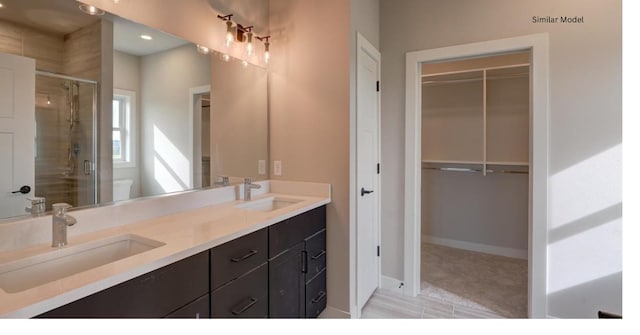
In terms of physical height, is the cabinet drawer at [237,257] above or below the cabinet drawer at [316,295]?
above

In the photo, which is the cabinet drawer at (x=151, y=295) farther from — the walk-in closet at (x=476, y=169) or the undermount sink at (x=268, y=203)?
the walk-in closet at (x=476, y=169)

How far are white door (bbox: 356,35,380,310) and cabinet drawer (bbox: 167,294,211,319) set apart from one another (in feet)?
4.20

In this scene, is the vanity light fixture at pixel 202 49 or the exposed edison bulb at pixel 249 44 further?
the exposed edison bulb at pixel 249 44

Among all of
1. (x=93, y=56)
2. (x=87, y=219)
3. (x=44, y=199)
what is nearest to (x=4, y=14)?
(x=93, y=56)

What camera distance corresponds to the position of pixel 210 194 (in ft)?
6.48

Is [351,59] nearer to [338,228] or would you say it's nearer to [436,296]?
[338,228]

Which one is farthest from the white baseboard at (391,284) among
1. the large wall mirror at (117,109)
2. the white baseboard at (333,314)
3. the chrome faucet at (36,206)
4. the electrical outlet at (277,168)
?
the chrome faucet at (36,206)

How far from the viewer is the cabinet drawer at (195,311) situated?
1096 millimetres

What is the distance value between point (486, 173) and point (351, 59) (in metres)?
2.54

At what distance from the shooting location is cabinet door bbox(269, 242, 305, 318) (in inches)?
64.4

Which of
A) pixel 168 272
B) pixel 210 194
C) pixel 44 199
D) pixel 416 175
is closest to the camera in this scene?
pixel 168 272

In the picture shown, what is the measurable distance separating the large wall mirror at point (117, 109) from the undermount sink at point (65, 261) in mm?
265

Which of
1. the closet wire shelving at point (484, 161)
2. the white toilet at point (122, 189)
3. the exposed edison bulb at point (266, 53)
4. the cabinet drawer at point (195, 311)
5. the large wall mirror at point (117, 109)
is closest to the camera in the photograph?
the cabinet drawer at point (195, 311)

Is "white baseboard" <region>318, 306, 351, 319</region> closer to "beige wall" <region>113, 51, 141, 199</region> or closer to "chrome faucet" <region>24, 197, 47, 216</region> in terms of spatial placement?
"beige wall" <region>113, 51, 141, 199</region>
